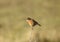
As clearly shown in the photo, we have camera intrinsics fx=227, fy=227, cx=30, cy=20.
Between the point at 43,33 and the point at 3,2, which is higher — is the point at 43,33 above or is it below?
below

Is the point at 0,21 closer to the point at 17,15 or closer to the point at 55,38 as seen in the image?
the point at 17,15

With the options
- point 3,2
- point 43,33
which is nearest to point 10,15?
point 3,2

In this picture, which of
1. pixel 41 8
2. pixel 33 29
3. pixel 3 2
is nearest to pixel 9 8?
pixel 3 2

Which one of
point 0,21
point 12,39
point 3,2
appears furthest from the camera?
point 3,2

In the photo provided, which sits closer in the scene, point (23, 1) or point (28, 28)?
point (28, 28)

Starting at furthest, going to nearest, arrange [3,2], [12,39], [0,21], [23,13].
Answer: [3,2] → [23,13] → [0,21] → [12,39]

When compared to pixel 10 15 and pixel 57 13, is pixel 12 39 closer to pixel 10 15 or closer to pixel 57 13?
pixel 10 15
